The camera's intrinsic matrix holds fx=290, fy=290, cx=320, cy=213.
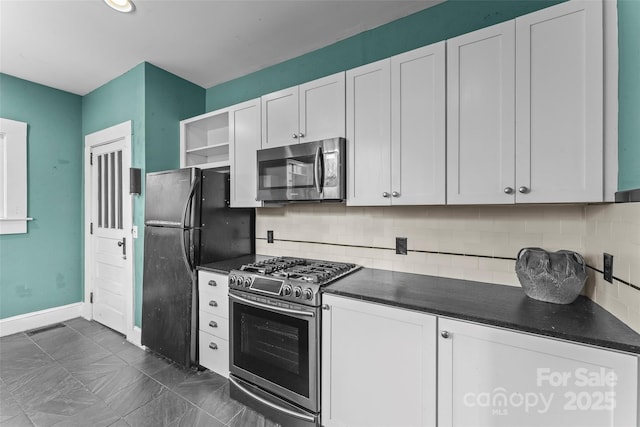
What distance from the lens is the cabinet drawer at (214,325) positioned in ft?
7.28

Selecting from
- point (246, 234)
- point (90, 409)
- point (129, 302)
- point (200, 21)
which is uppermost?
point (200, 21)

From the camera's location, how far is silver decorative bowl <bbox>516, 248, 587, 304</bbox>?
143cm

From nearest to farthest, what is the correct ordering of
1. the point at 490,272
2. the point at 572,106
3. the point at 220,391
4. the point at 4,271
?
1. the point at 572,106
2. the point at 490,272
3. the point at 220,391
4. the point at 4,271

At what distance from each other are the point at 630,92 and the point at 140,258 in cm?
367

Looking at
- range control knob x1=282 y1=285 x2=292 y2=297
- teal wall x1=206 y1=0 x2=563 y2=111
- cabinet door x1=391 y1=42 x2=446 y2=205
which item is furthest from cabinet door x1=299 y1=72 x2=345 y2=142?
range control knob x1=282 y1=285 x2=292 y2=297

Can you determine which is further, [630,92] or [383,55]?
[383,55]

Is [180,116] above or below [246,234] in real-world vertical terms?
above

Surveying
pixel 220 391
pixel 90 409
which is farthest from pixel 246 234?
pixel 90 409

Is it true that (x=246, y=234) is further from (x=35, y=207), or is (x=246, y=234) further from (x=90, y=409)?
(x=35, y=207)

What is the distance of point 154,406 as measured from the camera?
2014mm

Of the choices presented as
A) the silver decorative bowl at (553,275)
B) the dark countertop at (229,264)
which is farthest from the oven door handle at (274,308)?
the silver decorative bowl at (553,275)

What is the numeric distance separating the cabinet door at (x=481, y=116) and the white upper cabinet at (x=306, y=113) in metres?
0.73

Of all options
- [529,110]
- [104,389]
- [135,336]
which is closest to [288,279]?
[529,110]

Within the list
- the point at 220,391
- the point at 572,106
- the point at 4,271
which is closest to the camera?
the point at 572,106
